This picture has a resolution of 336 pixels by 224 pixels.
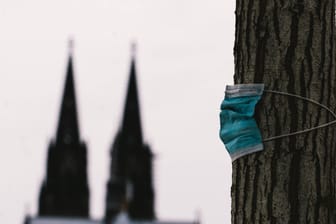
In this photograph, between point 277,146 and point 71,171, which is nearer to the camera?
point 277,146

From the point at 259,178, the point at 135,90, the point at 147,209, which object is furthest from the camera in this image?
the point at 147,209

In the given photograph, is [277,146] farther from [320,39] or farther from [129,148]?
[129,148]

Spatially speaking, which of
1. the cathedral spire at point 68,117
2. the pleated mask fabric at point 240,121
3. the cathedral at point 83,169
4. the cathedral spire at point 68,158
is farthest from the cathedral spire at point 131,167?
the pleated mask fabric at point 240,121

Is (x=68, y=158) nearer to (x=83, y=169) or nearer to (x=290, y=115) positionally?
(x=83, y=169)

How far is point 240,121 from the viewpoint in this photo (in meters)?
5.46

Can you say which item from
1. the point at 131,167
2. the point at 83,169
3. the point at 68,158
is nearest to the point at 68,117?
the point at 68,158

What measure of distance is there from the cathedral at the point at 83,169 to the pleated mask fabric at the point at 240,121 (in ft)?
243

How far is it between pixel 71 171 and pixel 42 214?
28.8 ft

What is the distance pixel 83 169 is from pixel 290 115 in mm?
76212

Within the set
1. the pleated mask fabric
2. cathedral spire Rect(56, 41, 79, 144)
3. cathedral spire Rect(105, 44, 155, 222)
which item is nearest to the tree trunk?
the pleated mask fabric

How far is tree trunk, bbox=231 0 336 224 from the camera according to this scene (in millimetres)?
5340

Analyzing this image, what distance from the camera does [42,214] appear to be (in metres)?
89.0

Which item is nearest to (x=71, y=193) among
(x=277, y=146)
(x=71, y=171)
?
(x=71, y=171)

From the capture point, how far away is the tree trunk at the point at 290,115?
5340 millimetres
